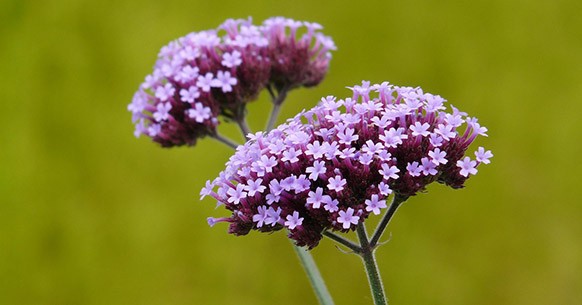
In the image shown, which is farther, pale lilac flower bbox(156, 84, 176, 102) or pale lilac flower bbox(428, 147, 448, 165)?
pale lilac flower bbox(156, 84, 176, 102)

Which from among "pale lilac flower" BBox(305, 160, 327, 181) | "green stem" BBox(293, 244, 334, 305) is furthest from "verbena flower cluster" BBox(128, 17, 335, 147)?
"pale lilac flower" BBox(305, 160, 327, 181)

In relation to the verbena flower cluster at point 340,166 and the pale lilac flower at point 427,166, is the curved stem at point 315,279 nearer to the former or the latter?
the verbena flower cluster at point 340,166

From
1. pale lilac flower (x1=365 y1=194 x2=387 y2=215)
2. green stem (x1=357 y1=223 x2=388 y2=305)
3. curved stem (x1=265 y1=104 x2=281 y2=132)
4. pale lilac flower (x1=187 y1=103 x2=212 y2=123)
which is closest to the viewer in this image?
pale lilac flower (x1=365 y1=194 x2=387 y2=215)

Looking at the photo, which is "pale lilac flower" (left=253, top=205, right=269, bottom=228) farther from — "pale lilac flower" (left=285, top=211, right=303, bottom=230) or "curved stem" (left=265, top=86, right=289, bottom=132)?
"curved stem" (left=265, top=86, right=289, bottom=132)

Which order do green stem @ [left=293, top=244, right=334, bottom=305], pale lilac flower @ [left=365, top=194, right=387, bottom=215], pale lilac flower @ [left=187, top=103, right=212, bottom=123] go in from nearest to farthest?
pale lilac flower @ [left=365, top=194, right=387, bottom=215] < green stem @ [left=293, top=244, right=334, bottom=305] < pale lilac flower @ [left=187, top=103, right=212, bottom=123]

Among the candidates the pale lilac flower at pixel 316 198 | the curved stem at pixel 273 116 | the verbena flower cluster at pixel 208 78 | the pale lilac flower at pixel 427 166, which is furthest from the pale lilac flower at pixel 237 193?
the curved stem at pixel 273 116

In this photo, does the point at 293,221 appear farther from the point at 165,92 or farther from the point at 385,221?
the point at 165,92

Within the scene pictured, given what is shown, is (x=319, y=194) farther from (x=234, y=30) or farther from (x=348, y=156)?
(x=234, y=30)
